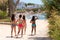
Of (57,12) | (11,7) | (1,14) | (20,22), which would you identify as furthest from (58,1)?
(1,14)

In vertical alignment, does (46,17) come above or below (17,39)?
above

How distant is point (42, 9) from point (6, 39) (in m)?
3.06

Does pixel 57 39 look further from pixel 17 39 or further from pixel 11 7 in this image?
pixel 11 7

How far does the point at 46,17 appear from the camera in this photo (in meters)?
14.2

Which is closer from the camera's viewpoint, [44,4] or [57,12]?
[57,12]

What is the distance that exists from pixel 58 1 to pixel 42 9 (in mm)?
1667

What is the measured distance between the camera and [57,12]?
12.8m

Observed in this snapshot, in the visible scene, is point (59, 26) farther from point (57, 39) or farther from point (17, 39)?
point (17, 39)

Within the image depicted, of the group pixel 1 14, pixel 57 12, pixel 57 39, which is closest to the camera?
pixel 57 39

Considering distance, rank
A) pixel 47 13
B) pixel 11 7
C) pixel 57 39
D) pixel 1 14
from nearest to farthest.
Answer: pixel 57 39
pixel 47 13
pixel 11 7
pixel 1 14

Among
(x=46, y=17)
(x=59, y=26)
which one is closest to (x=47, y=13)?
(x=46, y=17)

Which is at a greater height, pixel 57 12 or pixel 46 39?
pixel 57 12

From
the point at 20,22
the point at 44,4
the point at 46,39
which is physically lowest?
the point at 46,39

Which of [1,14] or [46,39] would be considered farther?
[1,14]
